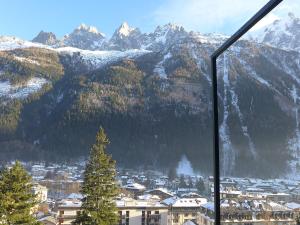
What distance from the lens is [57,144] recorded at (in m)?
43.9

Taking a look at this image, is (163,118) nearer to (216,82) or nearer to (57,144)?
(57,144)

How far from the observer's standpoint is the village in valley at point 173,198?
1548mm

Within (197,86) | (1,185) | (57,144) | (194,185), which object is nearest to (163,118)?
(197,86)

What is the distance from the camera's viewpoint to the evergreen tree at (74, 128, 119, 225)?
11.9 metres

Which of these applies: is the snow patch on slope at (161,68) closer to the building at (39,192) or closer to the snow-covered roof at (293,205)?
the building at (39,192)

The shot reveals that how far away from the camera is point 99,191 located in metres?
12.3

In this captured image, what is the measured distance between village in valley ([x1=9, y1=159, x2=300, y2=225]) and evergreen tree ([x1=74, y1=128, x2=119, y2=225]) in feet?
2.58

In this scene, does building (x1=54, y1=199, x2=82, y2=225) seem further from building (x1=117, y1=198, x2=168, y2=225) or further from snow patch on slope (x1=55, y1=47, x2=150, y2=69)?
snow patch on slope (x1=55, y1=47, x2=150, y2=69)

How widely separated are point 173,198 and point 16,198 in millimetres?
13533

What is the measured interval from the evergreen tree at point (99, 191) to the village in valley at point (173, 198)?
79cm

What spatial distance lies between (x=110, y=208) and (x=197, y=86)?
35.1 meters

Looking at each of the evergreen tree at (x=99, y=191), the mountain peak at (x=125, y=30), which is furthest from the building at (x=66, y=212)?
the mountain peak at (x=125, y=30)

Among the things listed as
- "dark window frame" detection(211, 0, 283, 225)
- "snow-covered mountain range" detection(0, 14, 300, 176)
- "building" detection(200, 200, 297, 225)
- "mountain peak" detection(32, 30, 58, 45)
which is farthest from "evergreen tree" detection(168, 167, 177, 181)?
"mountain peak" detection(32, 30, 58, 45)

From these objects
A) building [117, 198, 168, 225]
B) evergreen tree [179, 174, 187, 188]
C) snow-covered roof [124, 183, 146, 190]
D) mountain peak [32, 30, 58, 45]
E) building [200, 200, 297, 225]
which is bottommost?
building [117, 198, 168, 225]
